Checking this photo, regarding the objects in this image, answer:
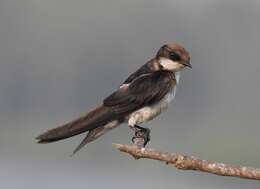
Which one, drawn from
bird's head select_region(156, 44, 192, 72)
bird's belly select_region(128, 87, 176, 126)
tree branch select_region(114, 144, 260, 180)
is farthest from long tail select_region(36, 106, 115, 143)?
tree branch select_region(114, 144, 260, 180)

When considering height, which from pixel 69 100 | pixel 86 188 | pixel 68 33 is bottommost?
pixel 86 188

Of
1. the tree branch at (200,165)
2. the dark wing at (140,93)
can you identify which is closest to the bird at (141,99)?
the dark wing at (140,93)

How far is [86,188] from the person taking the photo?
27.0m

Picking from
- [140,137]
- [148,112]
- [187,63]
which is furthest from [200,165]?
[148,112]

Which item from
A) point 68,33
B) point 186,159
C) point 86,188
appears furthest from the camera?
point 68,33

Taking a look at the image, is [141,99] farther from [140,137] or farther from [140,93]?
[140,137]

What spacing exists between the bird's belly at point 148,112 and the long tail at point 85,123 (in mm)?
118

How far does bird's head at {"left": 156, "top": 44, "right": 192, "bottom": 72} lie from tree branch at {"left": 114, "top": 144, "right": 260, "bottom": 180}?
129 centimetres

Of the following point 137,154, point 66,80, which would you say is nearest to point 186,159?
point 137,154

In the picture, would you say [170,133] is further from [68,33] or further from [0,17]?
[0,17]

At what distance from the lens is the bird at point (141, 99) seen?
5.59 meters

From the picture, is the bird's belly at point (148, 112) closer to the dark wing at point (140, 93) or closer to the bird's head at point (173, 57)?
the dark wing at point (140, 93)

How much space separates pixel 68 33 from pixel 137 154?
1734 inches

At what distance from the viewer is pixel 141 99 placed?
18.9 ft
